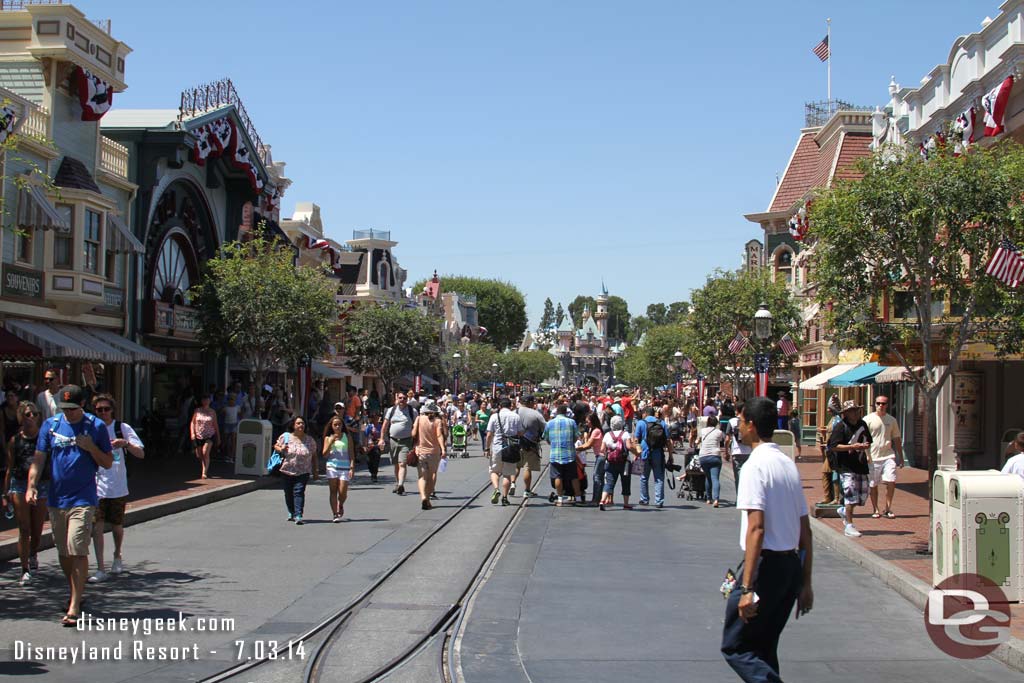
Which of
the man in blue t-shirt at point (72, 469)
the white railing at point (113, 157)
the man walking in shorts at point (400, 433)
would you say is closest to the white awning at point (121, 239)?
the white railing at point (113, 157)

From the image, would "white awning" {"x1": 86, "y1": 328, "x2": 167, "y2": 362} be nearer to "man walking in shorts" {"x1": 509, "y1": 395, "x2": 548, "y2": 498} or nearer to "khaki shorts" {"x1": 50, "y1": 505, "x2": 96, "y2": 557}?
"man walking in shorts" {"x1": 509, "y1": 395, "x2": 548, "y2": 498}

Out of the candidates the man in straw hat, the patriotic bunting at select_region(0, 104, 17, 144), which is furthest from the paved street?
the patriotic bunting at select_region(0, 104, 17, 144)

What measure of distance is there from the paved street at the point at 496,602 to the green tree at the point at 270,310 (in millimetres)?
9772

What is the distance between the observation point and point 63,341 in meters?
→ 22.1

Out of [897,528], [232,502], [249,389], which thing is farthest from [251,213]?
[897,528]

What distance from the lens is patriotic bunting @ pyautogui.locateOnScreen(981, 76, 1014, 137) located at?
777 inches

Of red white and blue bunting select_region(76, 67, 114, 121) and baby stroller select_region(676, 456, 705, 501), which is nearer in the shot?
baby stroller select_region(676, 456, 705, 501)

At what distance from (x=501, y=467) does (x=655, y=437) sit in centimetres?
259

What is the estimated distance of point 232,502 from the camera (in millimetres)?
18078

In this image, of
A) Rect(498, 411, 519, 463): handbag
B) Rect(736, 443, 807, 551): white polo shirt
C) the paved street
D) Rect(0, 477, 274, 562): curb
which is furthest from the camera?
Rect(498, 411, 519, 463): handbag

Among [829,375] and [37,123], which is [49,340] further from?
[829,375]

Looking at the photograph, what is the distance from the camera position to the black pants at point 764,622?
5.39m

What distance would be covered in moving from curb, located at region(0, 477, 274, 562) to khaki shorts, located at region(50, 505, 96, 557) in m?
3.39

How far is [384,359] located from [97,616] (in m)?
41.5
